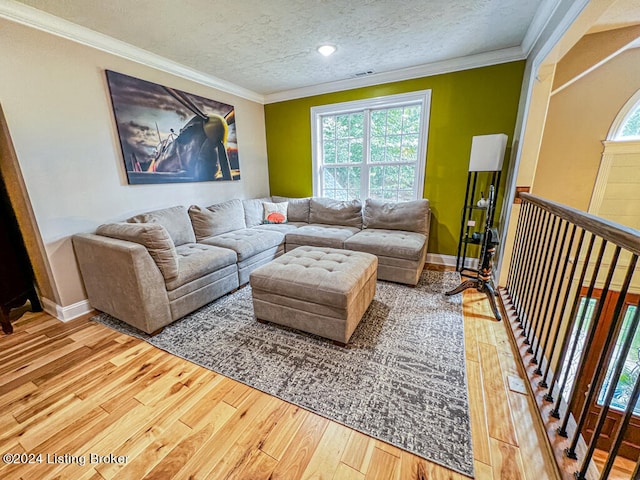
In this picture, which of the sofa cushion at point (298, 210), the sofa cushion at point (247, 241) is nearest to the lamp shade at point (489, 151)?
the sofa cushion at point (298, 210)

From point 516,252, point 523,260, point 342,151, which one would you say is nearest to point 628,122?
point 516,252

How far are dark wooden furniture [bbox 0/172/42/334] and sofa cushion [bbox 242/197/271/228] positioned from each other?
210 cm

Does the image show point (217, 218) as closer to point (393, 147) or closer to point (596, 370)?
point (393, 147)

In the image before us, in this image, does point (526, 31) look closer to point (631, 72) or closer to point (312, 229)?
point (631, 72)

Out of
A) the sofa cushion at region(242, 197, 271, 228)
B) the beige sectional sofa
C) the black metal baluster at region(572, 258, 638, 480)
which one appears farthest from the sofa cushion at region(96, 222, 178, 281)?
the black metal baluster at region(572, 258, 638, 480)

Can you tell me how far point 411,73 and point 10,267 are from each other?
438 centimetres

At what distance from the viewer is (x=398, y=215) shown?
3271 mm

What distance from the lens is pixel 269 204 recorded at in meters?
3.93

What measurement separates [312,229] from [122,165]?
2105 millimetres

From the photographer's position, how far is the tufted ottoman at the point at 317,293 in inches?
71.6

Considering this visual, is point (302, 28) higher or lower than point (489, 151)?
higher

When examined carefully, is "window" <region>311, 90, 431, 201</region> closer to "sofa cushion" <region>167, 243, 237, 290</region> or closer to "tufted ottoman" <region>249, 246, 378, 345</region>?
"tufted ottoman" <region>249, 246, 378, 345</region>

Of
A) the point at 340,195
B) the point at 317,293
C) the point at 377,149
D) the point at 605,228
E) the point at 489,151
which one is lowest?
the point at 317,293

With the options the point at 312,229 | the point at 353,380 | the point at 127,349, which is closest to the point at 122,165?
the point at 127,349
